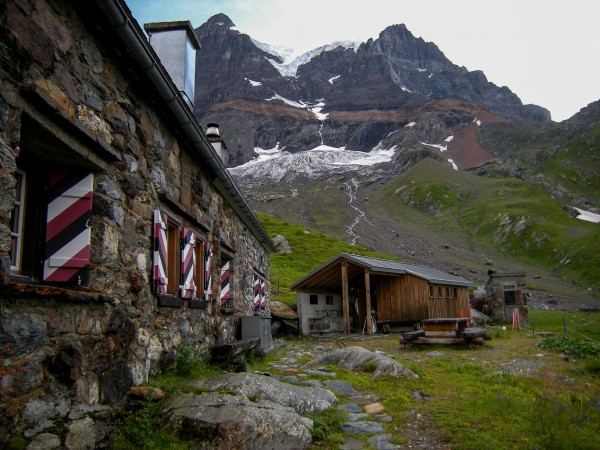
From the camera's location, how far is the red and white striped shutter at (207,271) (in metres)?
8.48

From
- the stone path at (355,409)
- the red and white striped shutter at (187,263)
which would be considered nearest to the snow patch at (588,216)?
the stone path at (355,409)

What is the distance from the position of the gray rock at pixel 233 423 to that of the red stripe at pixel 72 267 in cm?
168

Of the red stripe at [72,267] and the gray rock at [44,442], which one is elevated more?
the red stripe at [72,267]

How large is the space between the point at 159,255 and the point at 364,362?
5386 mm

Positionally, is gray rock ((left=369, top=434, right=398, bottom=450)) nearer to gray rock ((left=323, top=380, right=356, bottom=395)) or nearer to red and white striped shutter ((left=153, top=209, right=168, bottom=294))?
gray rock ((left=323, top=380, right=356, bottom=395))

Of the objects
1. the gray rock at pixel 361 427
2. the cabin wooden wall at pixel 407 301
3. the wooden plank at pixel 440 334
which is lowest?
the gray rock at pixel 361 427

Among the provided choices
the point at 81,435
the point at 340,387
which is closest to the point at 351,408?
the point at 340,387

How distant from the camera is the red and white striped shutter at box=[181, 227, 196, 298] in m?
7.10

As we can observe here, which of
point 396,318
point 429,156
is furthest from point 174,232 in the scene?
point 429,156

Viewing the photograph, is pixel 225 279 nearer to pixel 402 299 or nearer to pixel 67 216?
pixel 67 216

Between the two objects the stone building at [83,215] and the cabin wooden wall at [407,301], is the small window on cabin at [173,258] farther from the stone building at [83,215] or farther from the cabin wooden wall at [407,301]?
the cabin wooden wall at [407,301]

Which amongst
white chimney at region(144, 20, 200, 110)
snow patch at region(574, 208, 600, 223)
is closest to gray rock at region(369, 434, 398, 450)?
white chimney at region(144, 20, 200, 110)

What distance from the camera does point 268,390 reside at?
5.80 metres

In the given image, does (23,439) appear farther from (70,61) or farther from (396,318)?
(396,318)
